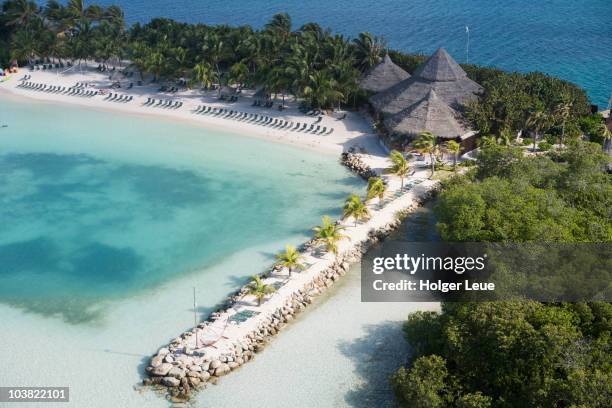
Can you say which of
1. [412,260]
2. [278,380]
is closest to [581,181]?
[412,260]

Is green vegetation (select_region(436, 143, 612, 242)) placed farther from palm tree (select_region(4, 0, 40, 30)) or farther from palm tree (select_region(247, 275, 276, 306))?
palm tree (select_region(4, 0, 40, 30))

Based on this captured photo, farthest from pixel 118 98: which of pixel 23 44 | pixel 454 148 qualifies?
pixel 454 148

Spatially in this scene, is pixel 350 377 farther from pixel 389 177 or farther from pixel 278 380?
pixel 389 177

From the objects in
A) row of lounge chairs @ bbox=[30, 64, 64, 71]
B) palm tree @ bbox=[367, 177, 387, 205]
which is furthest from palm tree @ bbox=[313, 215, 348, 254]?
row of lounge chairs @ bbox=[30, 64, 64, 71]

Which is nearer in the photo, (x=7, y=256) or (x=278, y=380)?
(x=278, y=380)

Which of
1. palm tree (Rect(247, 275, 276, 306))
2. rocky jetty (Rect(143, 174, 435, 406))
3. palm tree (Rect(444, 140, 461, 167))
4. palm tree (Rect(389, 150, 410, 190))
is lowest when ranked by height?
rocky jetty (Rect(143, 174, 435, 406))

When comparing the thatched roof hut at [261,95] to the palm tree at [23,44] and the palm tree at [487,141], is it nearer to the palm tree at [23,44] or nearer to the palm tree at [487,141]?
the palm tree at [487,141]
